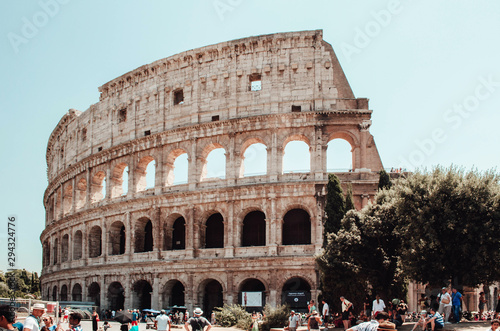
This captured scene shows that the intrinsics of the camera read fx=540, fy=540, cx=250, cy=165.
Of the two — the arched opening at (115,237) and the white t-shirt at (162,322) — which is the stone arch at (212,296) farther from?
the white t-shirt at (162,322)

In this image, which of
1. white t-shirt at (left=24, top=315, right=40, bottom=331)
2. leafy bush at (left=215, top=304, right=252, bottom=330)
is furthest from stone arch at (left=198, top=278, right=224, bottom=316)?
white t-shirt at (left=24, top=315, right=40, bottom=331)

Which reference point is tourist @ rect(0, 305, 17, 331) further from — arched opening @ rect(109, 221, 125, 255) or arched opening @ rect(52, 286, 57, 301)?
arched opening @ rect(52, 286, 57, 301)

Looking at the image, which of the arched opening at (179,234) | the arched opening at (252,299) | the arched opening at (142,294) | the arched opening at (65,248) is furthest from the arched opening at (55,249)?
the arched opening at (252,299)

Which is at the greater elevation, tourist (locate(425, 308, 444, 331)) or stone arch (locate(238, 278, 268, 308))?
tourist (locate(425, 308, 444, 331))

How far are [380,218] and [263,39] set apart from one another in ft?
45.6

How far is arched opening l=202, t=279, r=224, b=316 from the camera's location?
102 feet

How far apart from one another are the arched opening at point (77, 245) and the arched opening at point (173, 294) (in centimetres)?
957

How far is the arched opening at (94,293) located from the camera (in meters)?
35.4

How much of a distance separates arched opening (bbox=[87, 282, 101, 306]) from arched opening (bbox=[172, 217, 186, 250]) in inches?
270

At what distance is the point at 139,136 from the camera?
3466 centimetres

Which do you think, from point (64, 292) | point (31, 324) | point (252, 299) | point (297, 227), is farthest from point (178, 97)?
point (31, 324)

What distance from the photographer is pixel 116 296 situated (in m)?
34.3

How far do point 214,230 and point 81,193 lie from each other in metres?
13.4

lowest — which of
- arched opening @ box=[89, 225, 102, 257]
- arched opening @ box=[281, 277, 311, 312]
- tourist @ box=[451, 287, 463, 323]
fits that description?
arched opening @ box=[281, 277, 311, 312]
